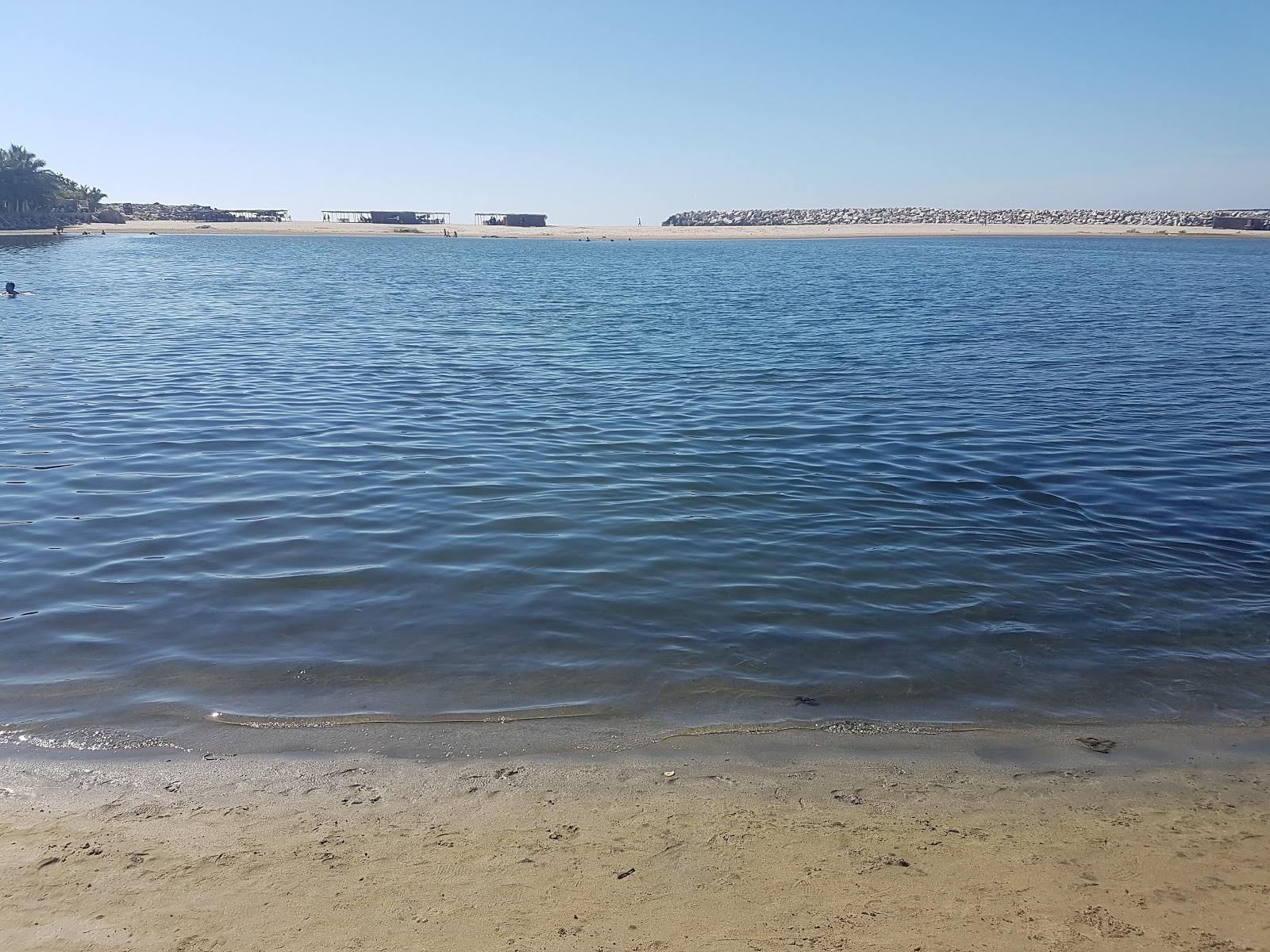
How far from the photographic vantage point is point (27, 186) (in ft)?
325

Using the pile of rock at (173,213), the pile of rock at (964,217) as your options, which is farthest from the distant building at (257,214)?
the pile of rock at (964,217)

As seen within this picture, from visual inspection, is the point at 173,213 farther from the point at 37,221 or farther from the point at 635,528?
the point at 635,528

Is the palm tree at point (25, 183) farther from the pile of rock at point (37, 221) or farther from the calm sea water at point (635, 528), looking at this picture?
the calm sea water at point (635, 528)

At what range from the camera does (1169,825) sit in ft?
15.3

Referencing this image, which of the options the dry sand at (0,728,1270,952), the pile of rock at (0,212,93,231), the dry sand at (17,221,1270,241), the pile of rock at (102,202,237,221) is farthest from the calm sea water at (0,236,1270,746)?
the pile of rock at (102,202,237,221)

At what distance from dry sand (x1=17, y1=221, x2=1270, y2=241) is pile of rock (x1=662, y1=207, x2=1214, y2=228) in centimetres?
725

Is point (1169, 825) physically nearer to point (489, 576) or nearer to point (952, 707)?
point (952, 707)

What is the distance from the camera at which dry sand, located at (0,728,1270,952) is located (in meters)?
3.74

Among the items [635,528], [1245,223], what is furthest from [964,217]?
[635,528]

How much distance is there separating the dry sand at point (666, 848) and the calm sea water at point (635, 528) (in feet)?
2.42

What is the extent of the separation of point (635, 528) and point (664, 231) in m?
151

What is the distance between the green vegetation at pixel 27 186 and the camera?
97.3 m

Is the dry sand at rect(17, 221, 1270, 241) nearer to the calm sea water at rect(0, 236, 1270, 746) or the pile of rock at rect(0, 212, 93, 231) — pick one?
the pile of rock at rect(0, 212, 93, 231)

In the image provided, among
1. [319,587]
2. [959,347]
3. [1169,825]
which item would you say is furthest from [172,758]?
[959,347]
